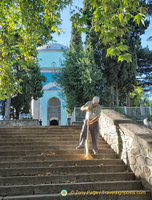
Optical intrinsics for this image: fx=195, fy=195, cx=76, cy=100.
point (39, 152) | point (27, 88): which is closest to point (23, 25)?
point (39, 152)

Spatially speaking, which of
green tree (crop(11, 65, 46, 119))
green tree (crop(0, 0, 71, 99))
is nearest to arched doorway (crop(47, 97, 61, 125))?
green tree (crop(11, 65, 46, 119))

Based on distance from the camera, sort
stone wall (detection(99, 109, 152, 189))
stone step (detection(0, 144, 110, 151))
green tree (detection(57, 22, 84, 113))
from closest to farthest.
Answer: stone wall (detection(99, 109, 152, 189)) → stone step (detection(0, 144, 110, 151)) → green tree (detection(57, 22, 84, 113))

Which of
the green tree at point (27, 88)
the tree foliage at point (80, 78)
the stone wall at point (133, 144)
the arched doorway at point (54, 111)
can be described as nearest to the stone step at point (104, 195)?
the stone wall at point (133, 144)

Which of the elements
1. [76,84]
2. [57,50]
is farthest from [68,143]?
[57,50]

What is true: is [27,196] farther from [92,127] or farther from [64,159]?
[92,127]

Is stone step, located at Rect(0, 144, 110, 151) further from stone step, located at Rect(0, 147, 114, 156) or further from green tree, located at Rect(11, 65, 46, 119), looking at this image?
green tree, located at Rect(11, 65, 46, 119)

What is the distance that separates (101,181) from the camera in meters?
4.48

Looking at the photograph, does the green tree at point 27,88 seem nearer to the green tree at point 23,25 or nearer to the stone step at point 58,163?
the green tree at point 23,25

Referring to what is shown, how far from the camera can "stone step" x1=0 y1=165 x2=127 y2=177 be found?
4648 millimetres

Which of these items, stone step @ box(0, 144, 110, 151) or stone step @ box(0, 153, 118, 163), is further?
stone step @ box(0, 144, 110, 151)

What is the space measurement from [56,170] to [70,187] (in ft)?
2.67

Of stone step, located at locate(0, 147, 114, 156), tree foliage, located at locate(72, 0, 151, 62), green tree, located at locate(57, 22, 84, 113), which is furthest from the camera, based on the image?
green tree, located at locate(57, 22, 84, 113)

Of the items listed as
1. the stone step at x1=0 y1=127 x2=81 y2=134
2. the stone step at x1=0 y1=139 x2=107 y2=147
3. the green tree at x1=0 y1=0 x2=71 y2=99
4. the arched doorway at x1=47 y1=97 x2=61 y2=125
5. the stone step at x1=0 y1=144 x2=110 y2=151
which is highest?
the green tree at x1=0 y1=0 x2=71 y2=99

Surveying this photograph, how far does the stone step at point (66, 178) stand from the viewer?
4.25 m
